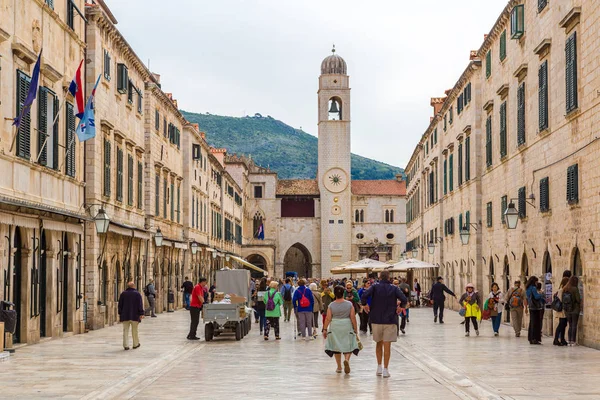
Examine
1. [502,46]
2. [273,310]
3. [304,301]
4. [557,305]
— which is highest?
[502,46]

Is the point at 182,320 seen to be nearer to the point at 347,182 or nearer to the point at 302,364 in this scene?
the point at 302,364

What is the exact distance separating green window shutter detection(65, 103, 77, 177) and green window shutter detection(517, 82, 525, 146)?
503 inches

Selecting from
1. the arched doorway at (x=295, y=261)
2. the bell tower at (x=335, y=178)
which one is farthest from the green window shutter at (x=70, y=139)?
the arched doorway at (x=295, y=261)

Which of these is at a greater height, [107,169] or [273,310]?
[107,169]

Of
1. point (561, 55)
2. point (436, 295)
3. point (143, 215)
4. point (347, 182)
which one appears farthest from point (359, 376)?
point (347, 182)

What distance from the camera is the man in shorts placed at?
53.5ft

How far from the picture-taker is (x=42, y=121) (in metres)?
23.8

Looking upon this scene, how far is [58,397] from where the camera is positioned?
13398mm

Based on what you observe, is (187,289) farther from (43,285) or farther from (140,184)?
(43,285)

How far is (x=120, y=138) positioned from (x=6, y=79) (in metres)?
13.3

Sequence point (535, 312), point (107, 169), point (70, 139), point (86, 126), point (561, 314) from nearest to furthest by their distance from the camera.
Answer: point (561, 314), point (535, 312), point (86, 126), point (70, 139), point (107, 169)

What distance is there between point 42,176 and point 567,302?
12624 millimetres

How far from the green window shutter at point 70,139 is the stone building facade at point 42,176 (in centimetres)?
3

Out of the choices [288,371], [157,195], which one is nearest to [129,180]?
[157,195]
